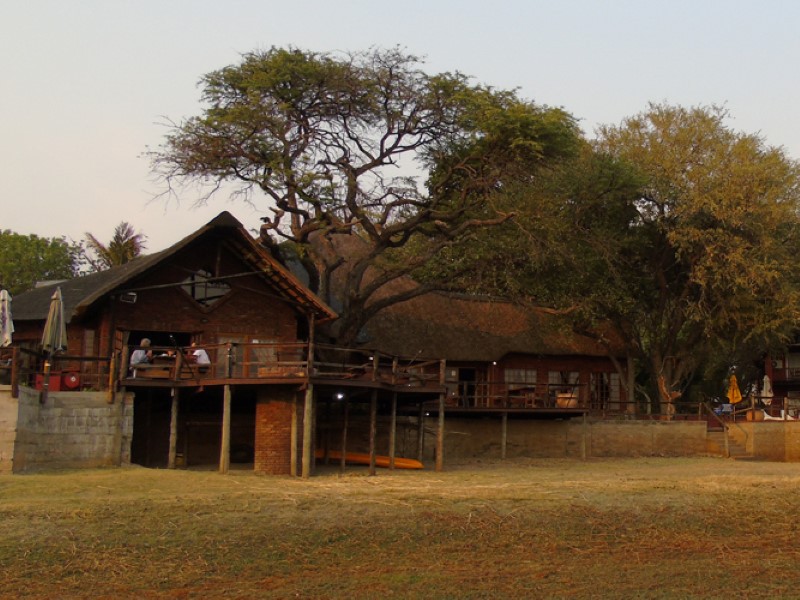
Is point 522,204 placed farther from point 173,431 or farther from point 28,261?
point 28,261

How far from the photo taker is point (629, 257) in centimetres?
3981

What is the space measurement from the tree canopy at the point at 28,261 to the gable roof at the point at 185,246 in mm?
19818

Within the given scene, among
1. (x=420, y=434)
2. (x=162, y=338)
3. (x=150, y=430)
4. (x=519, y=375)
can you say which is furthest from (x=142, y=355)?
(x=519, y=375)

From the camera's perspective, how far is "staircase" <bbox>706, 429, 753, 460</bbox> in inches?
1495

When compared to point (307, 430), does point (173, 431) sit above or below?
below

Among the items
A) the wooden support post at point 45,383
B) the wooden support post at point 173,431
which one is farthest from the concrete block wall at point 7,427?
the wooden support post at point 173,431

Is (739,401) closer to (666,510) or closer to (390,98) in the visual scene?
(390,98)

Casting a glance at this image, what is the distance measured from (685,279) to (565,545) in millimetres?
24992

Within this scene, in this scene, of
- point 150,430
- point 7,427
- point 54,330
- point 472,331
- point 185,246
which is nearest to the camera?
point 7,427

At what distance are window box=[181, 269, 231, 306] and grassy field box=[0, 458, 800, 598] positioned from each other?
7.94m

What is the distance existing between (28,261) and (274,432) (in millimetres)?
29854

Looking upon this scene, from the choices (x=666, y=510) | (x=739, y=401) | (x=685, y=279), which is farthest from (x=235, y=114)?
(x=739, y=401)

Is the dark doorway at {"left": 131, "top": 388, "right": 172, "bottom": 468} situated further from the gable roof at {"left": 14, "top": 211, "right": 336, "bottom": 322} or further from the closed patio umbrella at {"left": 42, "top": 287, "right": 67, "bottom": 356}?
the closed patio umbrella at {"left": 42, "top": 287, "right": 67, "bottom": 356}

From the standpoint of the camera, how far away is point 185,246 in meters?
28.4
